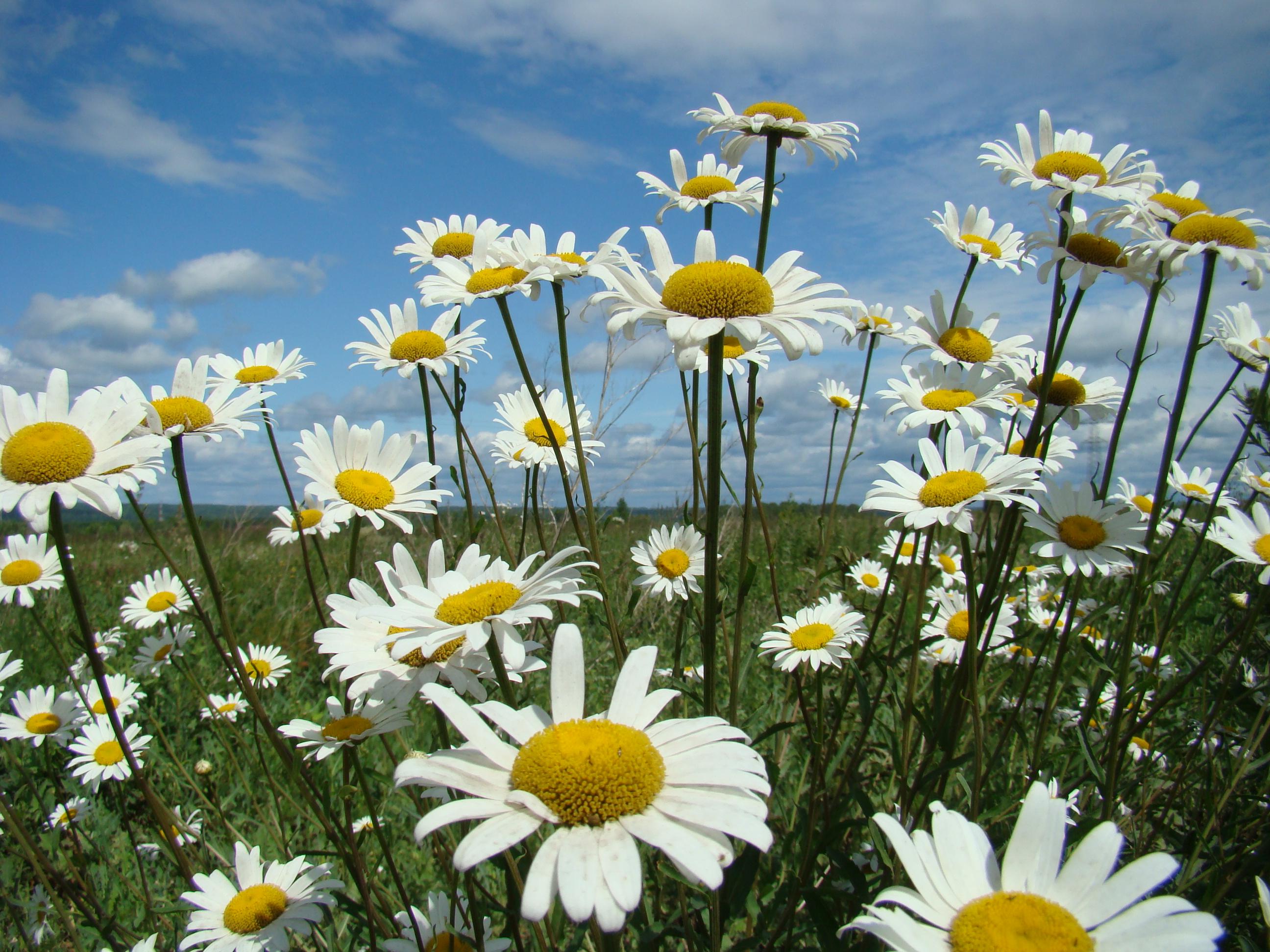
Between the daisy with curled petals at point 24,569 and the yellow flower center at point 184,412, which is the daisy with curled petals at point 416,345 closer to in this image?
the yellow flower center at point 184,412

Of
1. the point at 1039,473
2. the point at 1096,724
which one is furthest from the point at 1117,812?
the point at 1039,473

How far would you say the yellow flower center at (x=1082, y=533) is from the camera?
218 cm

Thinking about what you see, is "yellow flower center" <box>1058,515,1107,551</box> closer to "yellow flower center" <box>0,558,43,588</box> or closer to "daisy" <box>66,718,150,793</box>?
"daisy" <box>66,718,150,793</box>

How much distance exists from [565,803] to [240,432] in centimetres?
154

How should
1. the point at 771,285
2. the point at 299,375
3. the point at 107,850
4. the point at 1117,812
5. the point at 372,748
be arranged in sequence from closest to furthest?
the point at 771,285, the point at 1117,812, the point at 299,375, the point at 107,850, the point at 372,748

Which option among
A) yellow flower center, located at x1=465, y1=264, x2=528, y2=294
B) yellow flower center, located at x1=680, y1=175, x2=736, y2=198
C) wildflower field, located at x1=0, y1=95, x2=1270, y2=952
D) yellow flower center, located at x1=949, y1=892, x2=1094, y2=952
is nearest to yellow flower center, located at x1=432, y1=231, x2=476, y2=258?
wildflower field, located at x1=0, y1=95, x2=1270, y2=952

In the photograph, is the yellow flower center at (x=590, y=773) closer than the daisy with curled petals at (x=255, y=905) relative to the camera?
Yes

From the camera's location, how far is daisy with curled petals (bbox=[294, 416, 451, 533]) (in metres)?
2.04

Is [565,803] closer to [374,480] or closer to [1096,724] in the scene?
[374,480]

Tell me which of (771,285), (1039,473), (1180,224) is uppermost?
(1180,224)

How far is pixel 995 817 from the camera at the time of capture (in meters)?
2.15

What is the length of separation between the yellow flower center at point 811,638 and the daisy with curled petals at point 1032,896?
1.69 m

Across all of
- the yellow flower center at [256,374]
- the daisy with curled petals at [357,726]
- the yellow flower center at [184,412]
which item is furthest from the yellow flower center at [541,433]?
the daisy with curled petals at [357,726]

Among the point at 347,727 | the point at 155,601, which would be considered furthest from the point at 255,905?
the point at 155,601
